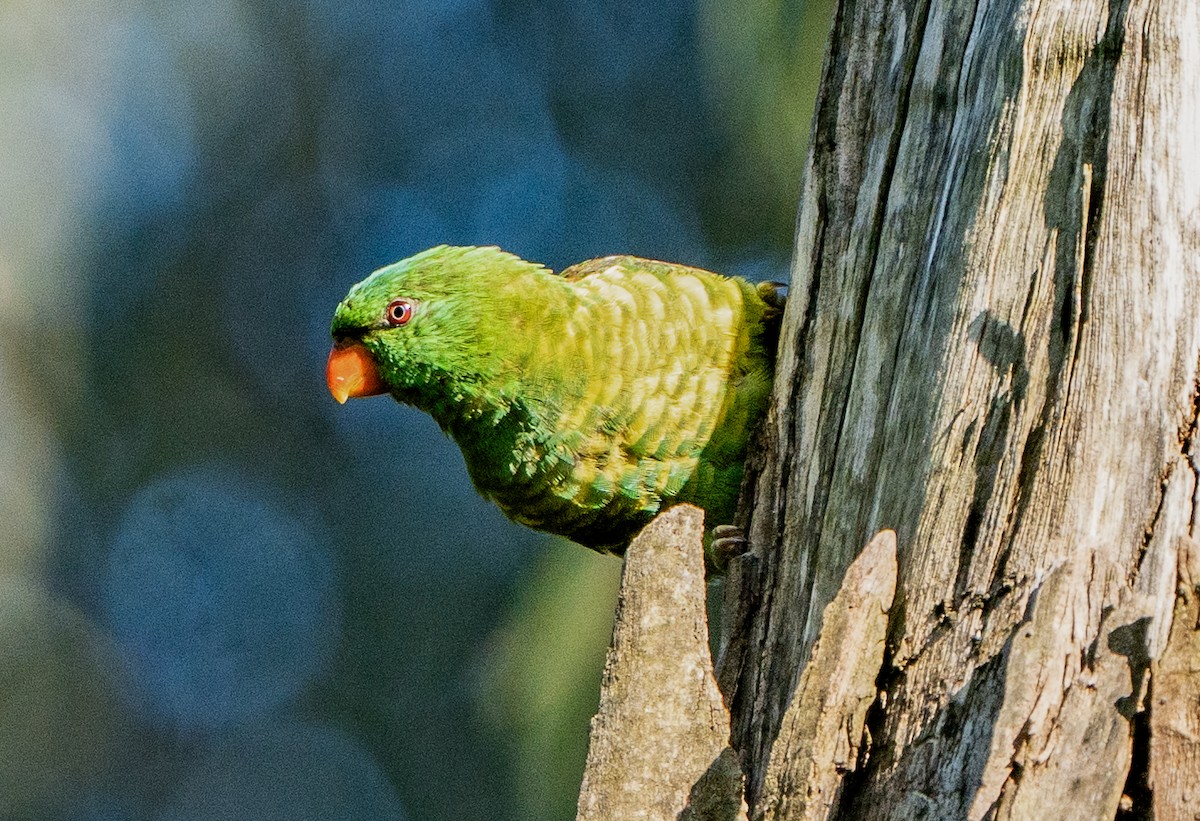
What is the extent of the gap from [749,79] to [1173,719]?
4996mm

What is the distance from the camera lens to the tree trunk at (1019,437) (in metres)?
1.88

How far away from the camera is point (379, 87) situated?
11.7 m

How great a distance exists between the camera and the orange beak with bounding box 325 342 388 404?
383 centimetres

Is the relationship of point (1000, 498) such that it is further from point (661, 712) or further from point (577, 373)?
point (577, 373)

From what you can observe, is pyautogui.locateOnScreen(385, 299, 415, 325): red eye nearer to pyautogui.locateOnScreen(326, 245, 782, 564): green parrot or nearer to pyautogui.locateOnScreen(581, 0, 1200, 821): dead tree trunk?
pyautogui.locateOnScreen(326, 245, 782, 564): green parrot

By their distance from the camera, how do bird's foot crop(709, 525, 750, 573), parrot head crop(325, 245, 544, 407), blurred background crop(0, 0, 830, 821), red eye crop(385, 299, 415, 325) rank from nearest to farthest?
bird's foot crop(709, 525, 750, 573) < parrot head crop(325, 245, 544, 407) < red eye crop(385, 299, 415, 325) < blurred background crop(0, 0, 830, 821)

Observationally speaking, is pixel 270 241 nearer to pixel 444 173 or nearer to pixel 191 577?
pixel 444 173

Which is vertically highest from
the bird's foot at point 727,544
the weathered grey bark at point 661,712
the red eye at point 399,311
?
the red eye at point 399,311

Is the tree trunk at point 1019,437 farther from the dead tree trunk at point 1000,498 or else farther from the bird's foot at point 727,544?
the bird's foot at point 727,544

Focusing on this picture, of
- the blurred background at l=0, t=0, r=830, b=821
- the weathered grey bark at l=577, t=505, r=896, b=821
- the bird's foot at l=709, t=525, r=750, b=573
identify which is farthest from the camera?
the blurred background at l=0, t=0, r=830, b=821

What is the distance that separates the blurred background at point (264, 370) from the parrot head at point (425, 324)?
5635mm

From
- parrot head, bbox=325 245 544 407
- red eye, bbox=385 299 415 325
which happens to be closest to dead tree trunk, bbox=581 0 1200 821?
parrot head, bbox=325 245 544 407

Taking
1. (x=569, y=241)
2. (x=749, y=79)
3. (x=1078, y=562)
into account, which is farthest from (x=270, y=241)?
(x=1078, y=562)

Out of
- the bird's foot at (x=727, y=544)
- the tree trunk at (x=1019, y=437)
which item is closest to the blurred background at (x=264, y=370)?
the bird's foot at (x=727, y=544)
